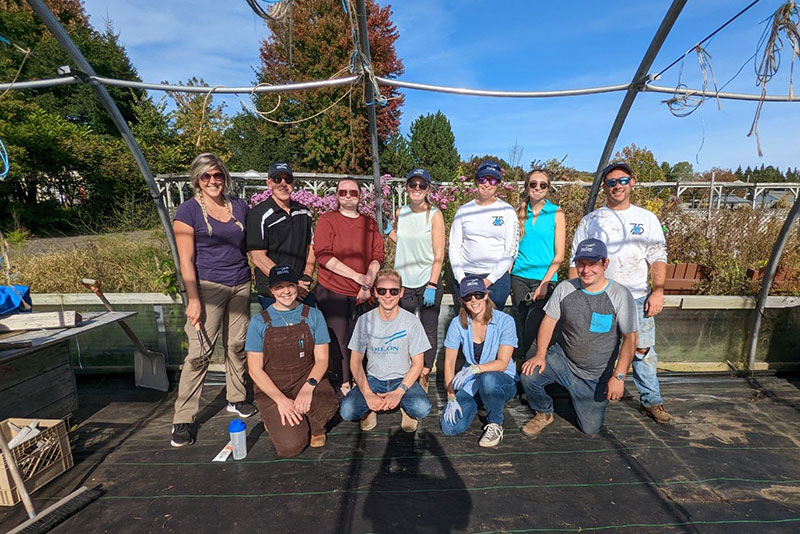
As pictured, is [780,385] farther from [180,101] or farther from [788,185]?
[788,185]

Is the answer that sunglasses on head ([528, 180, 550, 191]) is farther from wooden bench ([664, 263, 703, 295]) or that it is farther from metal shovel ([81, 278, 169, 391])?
metal shovel ([81, 278, 169, 391])

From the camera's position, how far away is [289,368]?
2826 mm

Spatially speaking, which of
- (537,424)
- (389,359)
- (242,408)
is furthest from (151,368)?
(537,424)

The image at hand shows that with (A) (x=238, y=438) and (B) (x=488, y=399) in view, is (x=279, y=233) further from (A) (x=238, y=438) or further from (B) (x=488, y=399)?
(B) (x=488, y=399)

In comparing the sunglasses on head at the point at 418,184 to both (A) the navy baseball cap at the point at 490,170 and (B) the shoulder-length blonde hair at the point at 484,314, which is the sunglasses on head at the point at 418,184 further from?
(B) the shoulder-length blonde hair at the point at 484,314

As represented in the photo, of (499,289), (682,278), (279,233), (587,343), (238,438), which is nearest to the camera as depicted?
(238,438)

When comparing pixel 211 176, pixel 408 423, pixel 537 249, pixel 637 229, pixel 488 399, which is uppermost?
pixel 211 176

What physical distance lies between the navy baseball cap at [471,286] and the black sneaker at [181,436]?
2.17m

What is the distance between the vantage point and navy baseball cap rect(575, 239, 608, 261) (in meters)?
2.72

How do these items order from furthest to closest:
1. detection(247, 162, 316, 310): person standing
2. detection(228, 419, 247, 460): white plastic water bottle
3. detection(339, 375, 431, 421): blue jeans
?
1. detection(247, 162, 316, 310): person standing
2. detection(339, 375, 431, 421): blue jeans
3. detection(228, 419, 247, 460): white plastic water bottle

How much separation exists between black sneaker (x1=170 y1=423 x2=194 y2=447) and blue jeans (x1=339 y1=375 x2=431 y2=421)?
1.07 m

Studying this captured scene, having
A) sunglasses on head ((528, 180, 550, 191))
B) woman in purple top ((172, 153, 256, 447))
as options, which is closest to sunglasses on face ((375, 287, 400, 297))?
woman in purple top ((172, 153, 256, 447))

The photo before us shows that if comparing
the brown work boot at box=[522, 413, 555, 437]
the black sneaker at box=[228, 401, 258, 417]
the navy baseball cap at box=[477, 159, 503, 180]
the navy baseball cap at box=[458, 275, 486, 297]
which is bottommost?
the black sneaker at box=[228, 401, 258, 417]

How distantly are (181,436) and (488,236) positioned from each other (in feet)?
8.81
